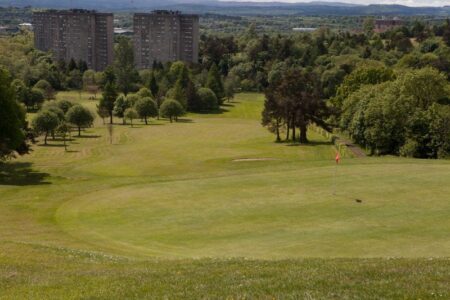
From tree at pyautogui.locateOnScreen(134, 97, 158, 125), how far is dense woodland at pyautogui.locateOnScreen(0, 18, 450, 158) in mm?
175

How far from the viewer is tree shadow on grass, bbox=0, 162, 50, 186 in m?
50.1

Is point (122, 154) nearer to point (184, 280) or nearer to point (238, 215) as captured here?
point (238, 215)

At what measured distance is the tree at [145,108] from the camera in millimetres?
108812

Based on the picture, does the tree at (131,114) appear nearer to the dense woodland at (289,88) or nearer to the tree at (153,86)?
the dense woodland at (289,88)

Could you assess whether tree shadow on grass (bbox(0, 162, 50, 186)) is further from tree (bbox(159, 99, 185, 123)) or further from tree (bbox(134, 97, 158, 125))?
tree (bbox(159, 99, 185, 123))

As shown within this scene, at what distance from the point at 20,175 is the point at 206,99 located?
7717cm

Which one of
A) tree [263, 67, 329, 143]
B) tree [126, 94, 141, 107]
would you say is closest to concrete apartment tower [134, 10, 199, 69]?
tree [126, 94, 141, 107]

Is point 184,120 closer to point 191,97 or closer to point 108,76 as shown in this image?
point 191,97

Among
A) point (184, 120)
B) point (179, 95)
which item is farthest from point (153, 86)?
point (184, 120)

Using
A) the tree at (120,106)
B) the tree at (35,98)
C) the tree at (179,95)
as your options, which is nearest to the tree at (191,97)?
the tree at (179,95)

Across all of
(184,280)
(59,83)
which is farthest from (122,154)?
(59,83)

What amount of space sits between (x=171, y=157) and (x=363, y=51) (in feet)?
354

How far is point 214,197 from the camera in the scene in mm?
38094

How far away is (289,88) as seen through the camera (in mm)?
81562
